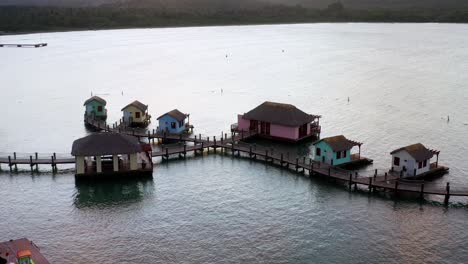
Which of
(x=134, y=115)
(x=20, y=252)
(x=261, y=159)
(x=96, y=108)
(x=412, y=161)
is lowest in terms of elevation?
(x=20, y=252)

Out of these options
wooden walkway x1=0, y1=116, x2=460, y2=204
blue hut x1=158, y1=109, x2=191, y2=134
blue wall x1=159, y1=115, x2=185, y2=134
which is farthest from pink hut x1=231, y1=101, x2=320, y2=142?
blue wall x1=159, y1=115, x2=185, y2=134

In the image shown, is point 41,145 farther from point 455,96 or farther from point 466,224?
point 455,96

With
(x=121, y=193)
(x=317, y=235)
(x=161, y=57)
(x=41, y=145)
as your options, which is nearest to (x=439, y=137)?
(x=317, y=235)

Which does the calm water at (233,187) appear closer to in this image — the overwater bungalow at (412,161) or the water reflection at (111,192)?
the water reflection at (111,192)

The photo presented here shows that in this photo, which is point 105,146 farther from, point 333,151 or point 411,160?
point 411,160

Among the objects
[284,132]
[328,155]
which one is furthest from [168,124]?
[328,155]

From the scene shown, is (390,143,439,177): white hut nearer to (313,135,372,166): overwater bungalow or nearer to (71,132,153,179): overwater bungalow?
(313,135,372,166): overwater bungalow
